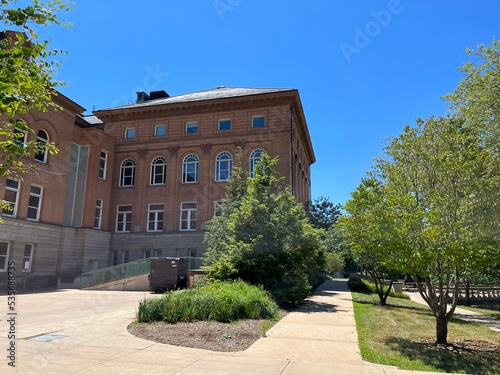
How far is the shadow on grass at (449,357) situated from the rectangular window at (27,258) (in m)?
24.8

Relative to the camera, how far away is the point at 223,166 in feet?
116

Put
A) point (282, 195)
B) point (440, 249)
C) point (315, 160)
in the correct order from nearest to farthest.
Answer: point (440, 249) < point (282, 195) < point (315, 160)

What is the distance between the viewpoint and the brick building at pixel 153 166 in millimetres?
30453

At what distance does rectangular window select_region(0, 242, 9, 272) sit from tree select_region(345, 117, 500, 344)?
23.1 meters

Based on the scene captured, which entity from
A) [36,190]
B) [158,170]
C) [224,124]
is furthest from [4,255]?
[224,124]

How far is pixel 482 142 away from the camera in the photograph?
1614cm

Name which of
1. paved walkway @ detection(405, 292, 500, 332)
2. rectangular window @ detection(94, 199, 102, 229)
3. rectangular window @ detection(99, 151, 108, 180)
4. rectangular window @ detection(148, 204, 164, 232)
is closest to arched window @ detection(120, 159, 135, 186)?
rectangular window @ detection(99, 151, 108, 180)

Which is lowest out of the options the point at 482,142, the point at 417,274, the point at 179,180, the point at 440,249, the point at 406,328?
the point at 406,328

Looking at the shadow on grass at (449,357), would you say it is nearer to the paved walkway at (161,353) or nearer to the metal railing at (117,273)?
the paved walkway at (161,353)

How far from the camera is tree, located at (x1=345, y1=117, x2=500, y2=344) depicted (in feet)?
30.0

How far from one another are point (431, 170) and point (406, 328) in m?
5.48

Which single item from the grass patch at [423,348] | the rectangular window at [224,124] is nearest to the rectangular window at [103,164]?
the rectangular window at [224,124]

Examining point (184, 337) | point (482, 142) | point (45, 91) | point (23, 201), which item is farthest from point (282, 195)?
point (23, 201)

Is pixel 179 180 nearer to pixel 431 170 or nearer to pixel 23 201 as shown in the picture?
pixel 23 201
